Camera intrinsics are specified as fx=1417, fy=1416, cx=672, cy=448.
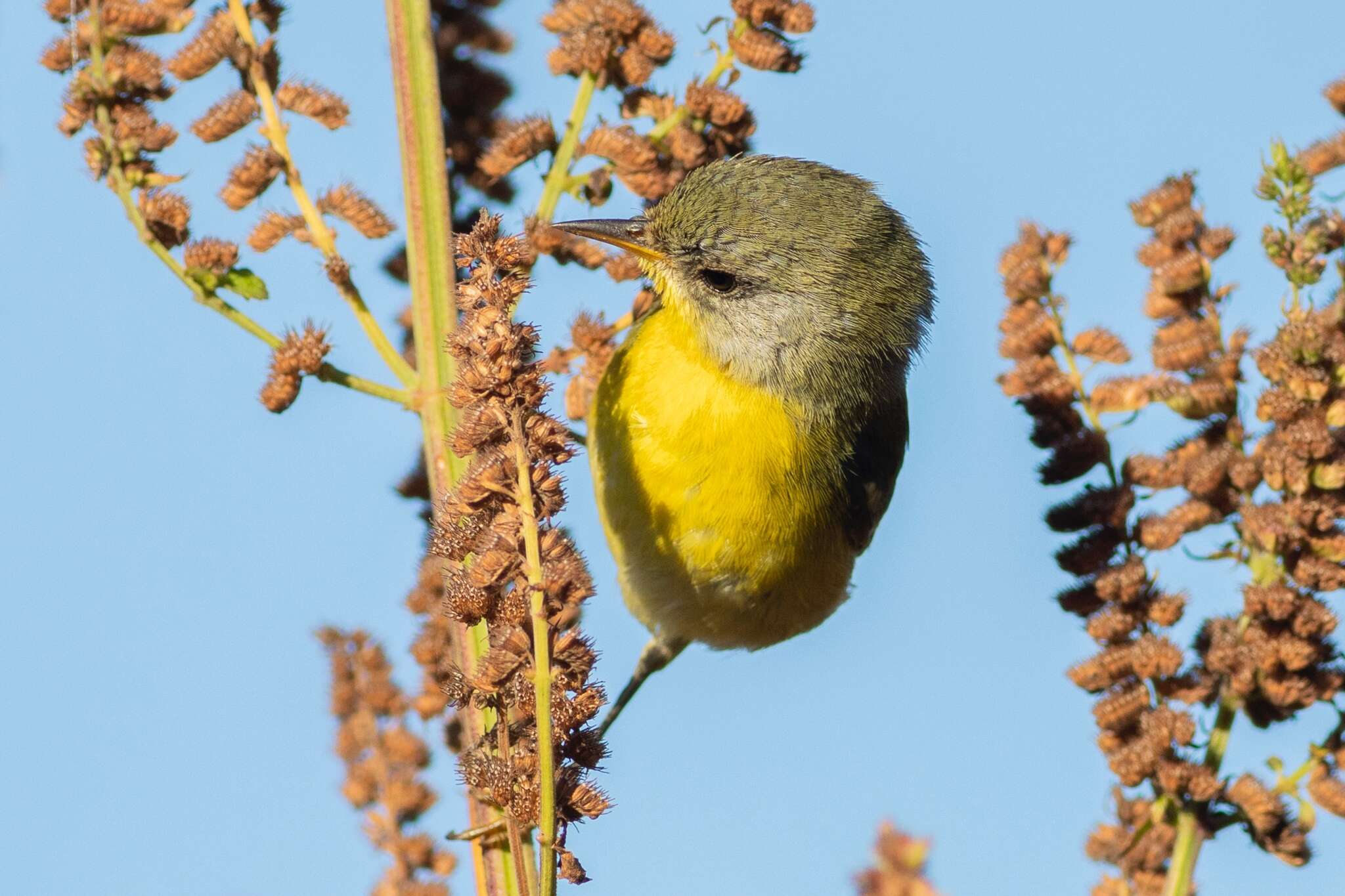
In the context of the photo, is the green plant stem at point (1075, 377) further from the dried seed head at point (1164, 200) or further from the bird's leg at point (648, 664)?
the bird's leg at point (648, 664)

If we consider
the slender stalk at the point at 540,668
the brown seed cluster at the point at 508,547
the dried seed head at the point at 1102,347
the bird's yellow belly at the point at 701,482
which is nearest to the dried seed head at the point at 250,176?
the brown seed cluster at the point at 508,547

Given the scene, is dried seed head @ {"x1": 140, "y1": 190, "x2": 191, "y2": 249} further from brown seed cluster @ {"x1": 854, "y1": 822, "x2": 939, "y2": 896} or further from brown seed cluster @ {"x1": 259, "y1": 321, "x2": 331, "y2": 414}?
brown seed cluster @ {"x1": 854, "y1": 822, "x2": 939, "y2": 896}

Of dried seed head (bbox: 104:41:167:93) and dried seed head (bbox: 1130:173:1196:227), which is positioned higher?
dried seed head (bbox: 104:41:167:93)

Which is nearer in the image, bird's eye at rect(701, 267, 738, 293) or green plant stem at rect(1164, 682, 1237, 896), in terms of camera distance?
green plant stem at rect(1164, 682, 1237, 896)

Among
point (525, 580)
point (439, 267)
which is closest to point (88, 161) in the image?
point (439, 267)

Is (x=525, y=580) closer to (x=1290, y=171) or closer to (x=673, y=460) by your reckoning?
(x=1290, y=171)

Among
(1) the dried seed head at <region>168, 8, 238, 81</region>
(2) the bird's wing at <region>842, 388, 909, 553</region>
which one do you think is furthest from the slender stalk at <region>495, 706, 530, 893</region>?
(2) the bird's wing at <region>842, 388, 909, 553</region>

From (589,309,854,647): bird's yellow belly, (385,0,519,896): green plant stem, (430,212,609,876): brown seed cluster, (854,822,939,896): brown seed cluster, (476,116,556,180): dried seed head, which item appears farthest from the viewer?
(589,309,854,647): bird's yellow belly

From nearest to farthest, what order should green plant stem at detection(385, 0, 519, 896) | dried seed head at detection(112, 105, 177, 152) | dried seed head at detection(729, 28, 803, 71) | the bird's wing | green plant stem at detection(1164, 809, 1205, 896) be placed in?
green plant stem at detection(385, 0, 519, 896), green plant stem at detection(1164, 809, 1205, 896), dried seed head at detection(112, 105, 177, 152), dried seed head at detection(729, 28, 803, 71), the bird's wing
